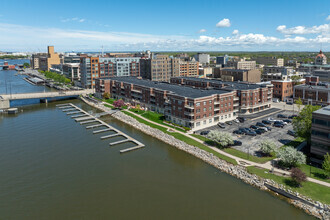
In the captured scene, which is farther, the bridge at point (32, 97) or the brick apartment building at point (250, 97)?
the bridge at point (32, 97)

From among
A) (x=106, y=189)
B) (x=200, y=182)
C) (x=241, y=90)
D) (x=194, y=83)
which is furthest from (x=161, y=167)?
(x=194, y=83)

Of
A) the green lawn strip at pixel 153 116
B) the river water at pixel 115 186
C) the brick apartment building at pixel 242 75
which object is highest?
the brick apartment building at pixel 242 75

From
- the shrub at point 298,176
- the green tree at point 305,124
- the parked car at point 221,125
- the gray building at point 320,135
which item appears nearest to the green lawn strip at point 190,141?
the shrub at point 298,176

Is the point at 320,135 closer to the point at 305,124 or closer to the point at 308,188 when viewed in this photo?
the point at 305,124

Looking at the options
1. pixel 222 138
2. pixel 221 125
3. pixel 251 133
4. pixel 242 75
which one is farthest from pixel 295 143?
pixel 242 75

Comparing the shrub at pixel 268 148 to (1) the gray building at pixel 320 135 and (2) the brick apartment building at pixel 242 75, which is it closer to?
(1) the gray building at pixel 320 135
